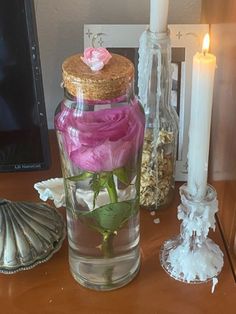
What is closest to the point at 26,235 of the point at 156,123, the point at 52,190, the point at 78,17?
the point at 52,190

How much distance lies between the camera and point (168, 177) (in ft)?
2.40

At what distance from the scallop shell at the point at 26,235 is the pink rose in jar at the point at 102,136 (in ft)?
0.40

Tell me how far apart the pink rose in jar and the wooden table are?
14 centimetres

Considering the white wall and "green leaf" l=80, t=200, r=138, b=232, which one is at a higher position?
the white wall

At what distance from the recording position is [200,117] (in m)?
0.58

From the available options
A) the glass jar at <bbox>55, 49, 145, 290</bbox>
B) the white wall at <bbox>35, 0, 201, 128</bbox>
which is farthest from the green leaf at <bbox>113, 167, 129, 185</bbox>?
the white wall at <bbox>35, 0, 201, 128</bbox>

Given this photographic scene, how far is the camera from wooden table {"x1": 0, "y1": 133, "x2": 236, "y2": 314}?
0.62 m

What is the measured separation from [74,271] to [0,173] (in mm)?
196

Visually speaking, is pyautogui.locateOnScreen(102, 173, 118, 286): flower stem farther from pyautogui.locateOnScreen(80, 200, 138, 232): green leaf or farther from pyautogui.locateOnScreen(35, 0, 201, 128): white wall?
pyautogui.locateOnScreen(35, 0, 201, 128): white wall

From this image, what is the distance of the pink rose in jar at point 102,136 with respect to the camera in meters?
0.56

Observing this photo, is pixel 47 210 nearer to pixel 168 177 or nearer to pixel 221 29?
pixel 168 177

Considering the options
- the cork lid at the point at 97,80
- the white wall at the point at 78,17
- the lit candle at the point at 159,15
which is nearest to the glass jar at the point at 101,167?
the cork lid at the point at 97,80

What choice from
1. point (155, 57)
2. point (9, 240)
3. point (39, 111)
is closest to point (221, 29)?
point (155, 57)

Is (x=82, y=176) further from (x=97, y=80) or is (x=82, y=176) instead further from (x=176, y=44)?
(x=176, y=44)
